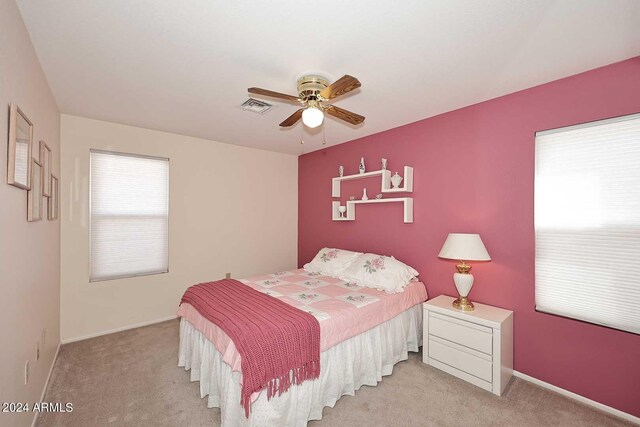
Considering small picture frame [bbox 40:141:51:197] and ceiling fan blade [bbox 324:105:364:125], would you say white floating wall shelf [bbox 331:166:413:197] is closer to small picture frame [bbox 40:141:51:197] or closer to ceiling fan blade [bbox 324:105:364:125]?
ceiling fan blade [bbox 324:105:364:125]

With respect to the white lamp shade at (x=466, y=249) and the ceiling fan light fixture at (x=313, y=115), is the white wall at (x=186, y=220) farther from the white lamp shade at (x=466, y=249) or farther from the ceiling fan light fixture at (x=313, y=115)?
the white lamp shade at (x=466, y=249)

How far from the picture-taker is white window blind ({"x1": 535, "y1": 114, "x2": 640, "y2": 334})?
1.96 meters

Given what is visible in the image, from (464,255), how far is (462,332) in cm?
68

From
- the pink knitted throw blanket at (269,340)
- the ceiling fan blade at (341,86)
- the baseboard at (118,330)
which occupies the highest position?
the ceiling fan blade at (341,86)

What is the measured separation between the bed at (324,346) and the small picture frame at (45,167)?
1.50 metres

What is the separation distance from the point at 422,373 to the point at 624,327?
1524 millimetres

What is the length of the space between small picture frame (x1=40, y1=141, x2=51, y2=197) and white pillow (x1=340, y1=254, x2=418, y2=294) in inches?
114

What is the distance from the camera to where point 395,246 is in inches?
137

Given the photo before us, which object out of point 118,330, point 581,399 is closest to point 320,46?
point 581,399

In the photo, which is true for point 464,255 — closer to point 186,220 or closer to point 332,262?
point 332,262

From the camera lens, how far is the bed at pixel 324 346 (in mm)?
1770

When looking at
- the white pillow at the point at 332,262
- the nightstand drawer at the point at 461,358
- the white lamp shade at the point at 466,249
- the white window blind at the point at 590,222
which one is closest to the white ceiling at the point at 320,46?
the white window blind at the point at 590,222

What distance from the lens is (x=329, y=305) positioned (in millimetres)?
2342

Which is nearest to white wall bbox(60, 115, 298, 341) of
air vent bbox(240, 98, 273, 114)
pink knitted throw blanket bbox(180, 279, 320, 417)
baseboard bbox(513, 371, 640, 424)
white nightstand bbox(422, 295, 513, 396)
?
air vent bbox(240, 98, 273, 114)
